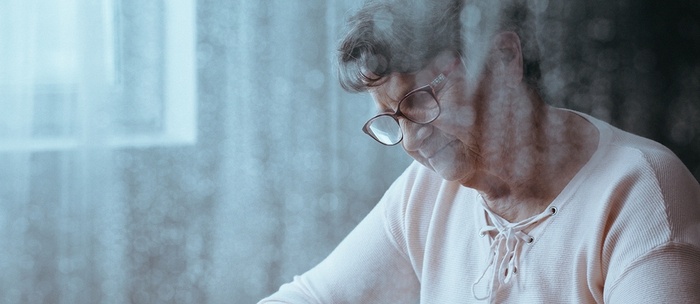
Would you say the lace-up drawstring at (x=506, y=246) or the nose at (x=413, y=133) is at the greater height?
the nose at (x=413, y=133)

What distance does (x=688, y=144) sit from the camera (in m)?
0.65

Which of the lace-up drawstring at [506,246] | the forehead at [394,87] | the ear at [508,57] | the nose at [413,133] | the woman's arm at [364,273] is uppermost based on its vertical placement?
the ear at [508,57]

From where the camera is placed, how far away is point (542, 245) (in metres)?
0.77

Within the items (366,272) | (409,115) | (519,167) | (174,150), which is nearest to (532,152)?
(519,167)

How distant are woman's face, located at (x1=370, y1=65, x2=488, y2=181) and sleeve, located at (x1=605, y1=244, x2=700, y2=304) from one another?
7.8 inches

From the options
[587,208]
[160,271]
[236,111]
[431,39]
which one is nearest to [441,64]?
[431,39]

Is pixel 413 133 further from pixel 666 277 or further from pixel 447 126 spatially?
pixel 666 277

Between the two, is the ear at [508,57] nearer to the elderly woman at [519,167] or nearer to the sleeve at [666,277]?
the elderly woman at [519,167]

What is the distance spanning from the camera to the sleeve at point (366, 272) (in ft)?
3.07

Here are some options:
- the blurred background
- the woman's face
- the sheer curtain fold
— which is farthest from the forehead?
the sheer curtain fold

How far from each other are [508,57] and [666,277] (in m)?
0.23

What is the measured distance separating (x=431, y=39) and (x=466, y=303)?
0.30 meters

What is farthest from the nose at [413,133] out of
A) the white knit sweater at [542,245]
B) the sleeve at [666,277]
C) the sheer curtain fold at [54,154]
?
the sheer curtain fold at [54,154]

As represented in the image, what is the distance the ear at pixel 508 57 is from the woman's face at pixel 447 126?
1.0 inches
